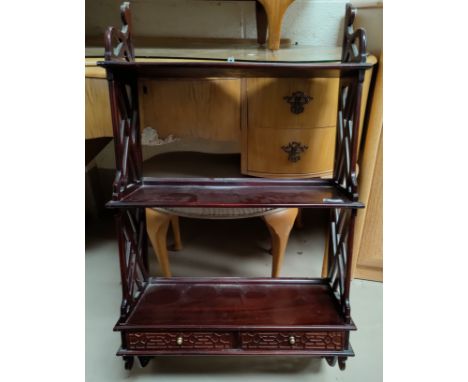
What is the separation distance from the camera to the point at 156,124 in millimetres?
1084

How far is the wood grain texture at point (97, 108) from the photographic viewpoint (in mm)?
1048

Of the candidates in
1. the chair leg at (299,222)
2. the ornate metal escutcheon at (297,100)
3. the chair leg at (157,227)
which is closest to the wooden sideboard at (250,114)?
the ornate metal escutcheon at (297,100)

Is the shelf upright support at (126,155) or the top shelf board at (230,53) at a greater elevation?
the top shelf board at (230,53)

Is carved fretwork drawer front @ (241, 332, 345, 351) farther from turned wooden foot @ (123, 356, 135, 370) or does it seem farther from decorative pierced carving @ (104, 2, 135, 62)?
decorative pierced carving @ (104, 2, 135, 62)

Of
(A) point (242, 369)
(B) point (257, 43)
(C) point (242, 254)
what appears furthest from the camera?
(C) point (242, 254)

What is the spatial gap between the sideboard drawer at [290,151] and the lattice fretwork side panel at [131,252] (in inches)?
17.0

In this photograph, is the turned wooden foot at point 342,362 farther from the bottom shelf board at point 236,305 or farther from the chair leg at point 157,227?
the chair leg at point 157,227

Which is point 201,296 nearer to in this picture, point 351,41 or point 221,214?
point 221,214

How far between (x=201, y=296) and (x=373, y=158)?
80 centimetres

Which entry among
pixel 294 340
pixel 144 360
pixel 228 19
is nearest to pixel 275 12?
pixel 228 19

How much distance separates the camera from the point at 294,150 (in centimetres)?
107

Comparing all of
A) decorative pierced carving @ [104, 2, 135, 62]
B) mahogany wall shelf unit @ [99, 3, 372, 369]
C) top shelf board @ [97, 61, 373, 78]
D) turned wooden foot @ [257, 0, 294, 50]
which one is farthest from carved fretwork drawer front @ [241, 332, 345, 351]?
turned wooden foot @ [257, 0, 294, 50]

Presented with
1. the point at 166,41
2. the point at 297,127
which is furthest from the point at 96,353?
the point at 166,41

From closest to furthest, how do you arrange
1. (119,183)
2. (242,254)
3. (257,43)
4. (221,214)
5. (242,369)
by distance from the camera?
(119,183) < (242,369) < (221,214) < (257,43) < (242,254)
